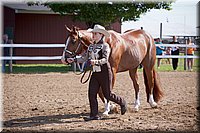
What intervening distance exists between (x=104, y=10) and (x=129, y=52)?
402 inches

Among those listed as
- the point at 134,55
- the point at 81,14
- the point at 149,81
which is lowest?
the point at 149,81

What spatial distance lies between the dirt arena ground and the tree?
6732 millimetres

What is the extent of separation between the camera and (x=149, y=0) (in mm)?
18078

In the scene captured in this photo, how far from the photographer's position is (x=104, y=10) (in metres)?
17.3

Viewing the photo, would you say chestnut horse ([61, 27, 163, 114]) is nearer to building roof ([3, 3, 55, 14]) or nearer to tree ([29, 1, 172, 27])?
tree ([29, 1, 172, 27])

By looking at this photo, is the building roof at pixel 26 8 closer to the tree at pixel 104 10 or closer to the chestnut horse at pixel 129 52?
the tree at pixel 104 10

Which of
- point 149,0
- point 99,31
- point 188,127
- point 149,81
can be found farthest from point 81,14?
point 188,127

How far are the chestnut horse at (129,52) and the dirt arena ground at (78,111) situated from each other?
383 millimetres

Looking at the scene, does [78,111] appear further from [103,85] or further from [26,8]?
[26,8]

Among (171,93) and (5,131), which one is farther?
(171,93)

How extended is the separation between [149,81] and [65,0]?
1061 cm

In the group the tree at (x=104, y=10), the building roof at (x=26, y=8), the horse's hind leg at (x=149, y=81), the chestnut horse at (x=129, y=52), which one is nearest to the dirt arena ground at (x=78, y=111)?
the horse's hind leg at (x=149, y=81)

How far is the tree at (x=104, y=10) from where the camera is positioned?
56.8ft

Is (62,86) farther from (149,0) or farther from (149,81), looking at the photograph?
(149,0)
